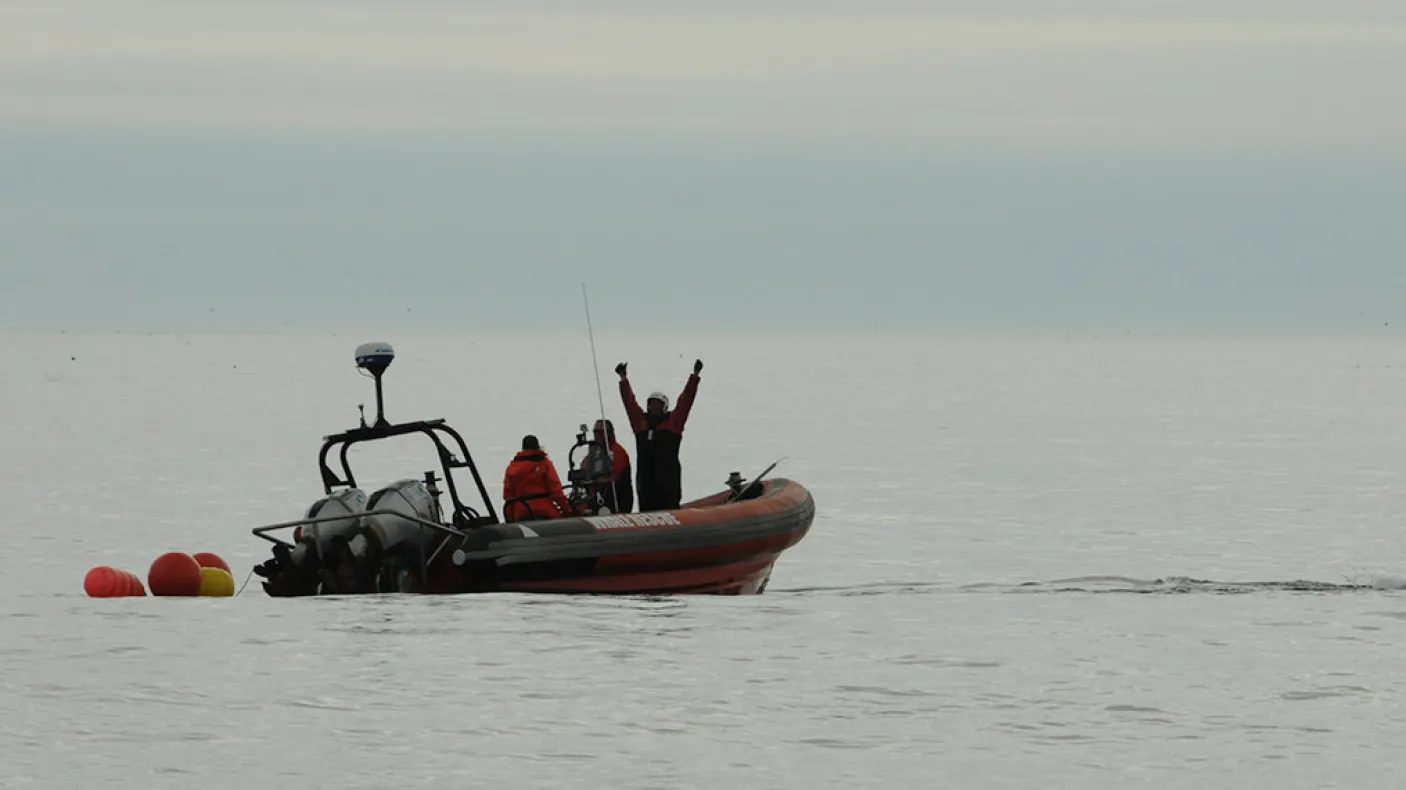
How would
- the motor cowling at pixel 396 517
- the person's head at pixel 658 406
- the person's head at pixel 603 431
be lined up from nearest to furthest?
the motor cowling at pixel 396 517
the person's head at pixel 603 431
the person's head at pixel 658 406

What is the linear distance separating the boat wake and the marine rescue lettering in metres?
2.11

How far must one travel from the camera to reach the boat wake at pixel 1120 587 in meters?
18.1

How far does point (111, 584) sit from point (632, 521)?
4.16 m

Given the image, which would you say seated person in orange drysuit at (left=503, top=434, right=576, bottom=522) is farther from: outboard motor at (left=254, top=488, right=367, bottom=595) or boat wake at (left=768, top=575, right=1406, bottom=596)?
boat wake at (left=768, top=575, right=1406, bottom=596)

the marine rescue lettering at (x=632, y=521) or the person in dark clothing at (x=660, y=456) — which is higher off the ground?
the person in dark clothing at (x=660, y=456)

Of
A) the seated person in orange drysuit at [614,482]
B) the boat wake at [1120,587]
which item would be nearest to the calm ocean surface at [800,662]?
the boat wake at [1120,587]

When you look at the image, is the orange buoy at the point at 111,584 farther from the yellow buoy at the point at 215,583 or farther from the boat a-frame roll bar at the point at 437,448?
the boat a-frame roll bar at the point at 437,448

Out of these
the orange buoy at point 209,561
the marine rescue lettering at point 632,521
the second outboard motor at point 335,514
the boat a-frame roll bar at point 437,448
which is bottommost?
the orange buoy at point 209,561

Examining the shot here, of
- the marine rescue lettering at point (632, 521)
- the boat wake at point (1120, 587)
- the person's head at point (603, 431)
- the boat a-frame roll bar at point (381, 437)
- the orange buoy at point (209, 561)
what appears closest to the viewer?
the boat a-frame roll bar at point (381, 437)

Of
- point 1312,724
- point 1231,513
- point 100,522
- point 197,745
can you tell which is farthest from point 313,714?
point 1231,513

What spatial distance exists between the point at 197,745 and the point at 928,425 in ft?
167

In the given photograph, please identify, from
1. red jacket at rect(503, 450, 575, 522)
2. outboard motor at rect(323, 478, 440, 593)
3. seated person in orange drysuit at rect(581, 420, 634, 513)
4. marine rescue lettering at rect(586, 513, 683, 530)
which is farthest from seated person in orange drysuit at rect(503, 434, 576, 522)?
outboard motor at rect(323, 478, 440, 593)

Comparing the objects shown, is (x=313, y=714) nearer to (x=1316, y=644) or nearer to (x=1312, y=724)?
(x=1312, y=724)

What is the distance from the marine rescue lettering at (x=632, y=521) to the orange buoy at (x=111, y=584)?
372 cm
